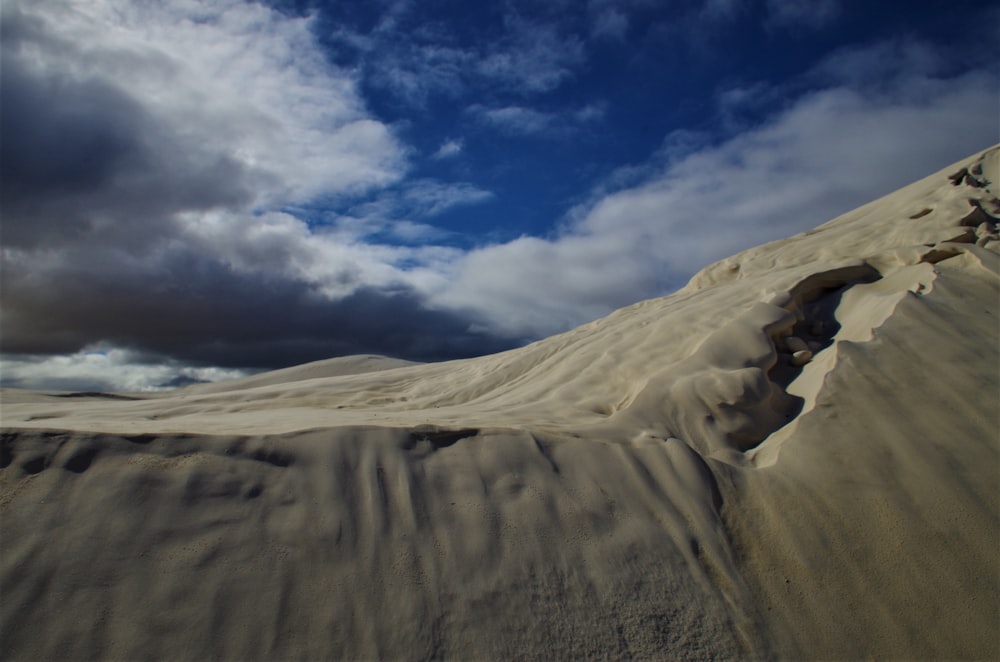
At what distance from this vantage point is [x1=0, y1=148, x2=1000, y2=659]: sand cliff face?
2.38 m

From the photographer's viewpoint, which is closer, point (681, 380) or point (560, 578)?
point (560, 578)

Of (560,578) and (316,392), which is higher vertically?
(316,392)

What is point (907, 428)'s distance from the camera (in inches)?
155

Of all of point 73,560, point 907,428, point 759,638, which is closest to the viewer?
point 73,560

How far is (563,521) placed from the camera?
309cm

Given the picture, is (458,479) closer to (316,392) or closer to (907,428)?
(907,428)

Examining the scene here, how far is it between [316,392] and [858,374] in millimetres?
5989

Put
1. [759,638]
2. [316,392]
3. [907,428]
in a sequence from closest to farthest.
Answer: [759,638] → [907,428] → [316,392]

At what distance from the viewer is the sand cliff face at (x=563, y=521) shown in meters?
2.38

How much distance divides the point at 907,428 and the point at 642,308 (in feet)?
14.4

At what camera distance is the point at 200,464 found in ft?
9.13

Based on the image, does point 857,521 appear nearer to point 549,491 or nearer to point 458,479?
point 549,491

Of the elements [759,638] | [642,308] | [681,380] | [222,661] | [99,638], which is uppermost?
[642,308]

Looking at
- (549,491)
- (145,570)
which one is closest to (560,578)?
(549,491)
